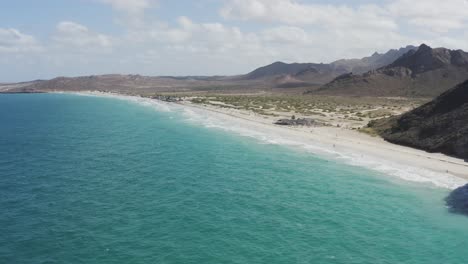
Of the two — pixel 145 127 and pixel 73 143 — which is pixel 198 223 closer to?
pixel 73 143

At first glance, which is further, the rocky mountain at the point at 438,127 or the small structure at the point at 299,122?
the small structure at the point at 299,122

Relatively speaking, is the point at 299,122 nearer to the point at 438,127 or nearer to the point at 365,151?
the point at 365,151

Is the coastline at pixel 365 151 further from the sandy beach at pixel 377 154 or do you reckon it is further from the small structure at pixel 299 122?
the small structure at pixel 299 122

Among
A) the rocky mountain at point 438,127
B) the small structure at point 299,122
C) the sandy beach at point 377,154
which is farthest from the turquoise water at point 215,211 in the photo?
the small structure at point 299,122

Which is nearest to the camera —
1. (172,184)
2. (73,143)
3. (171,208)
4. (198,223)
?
(198,223)

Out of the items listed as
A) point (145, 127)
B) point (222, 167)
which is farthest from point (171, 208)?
point (145, 127)
